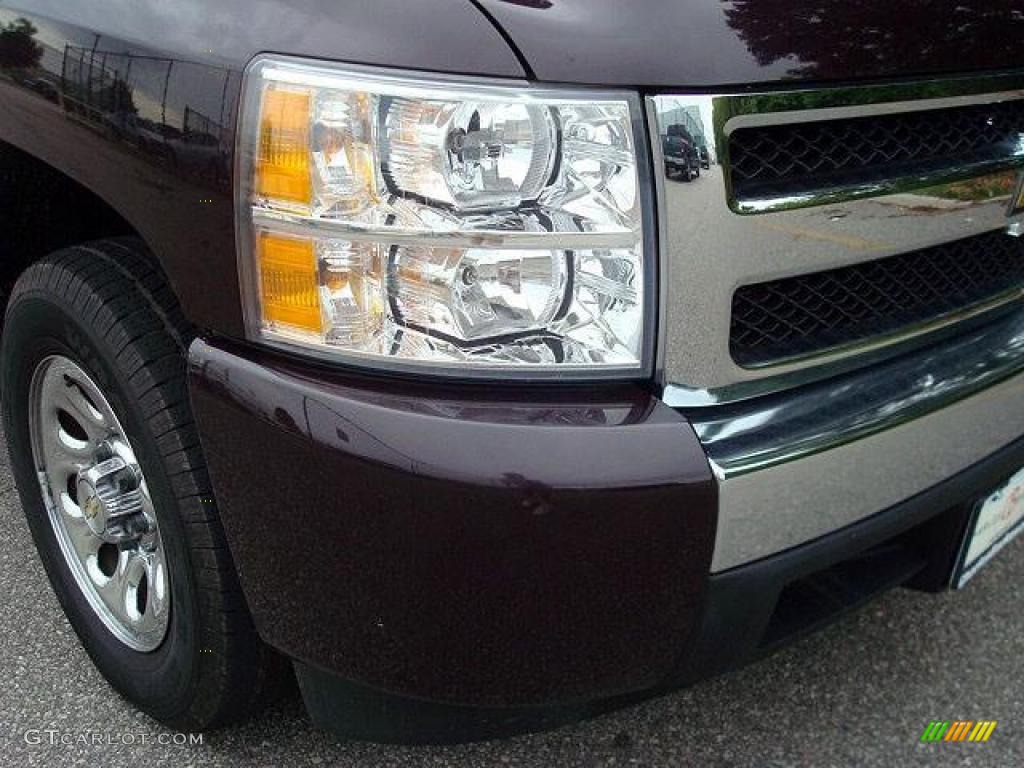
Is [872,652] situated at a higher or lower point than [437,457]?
lower

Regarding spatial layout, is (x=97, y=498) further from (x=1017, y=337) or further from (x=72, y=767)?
(x=1017, y=337)

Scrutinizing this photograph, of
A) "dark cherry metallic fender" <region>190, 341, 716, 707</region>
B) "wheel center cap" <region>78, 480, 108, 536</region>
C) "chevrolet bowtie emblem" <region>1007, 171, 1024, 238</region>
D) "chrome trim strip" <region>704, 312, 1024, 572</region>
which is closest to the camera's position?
"dark cherry metallic fender" <region>190, 341, 716, 707</region>

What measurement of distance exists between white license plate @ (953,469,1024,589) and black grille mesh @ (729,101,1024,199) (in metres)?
0.62

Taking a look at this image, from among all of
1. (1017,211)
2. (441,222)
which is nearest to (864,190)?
(1017,211)

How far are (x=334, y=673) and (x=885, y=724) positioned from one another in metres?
1.21

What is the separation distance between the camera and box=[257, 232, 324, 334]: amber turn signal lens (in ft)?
4.63

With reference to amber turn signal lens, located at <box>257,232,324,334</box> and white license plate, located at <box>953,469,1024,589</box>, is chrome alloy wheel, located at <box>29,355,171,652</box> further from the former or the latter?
white license plate, located at <box>953,469,1024,589</box>

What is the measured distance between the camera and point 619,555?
141cm

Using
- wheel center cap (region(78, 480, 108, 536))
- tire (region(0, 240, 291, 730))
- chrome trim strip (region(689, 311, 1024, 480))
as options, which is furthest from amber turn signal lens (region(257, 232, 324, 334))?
wheel center cap (region(78, 480, 108, 536))

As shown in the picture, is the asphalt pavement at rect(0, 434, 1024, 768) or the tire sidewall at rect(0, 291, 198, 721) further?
the asphalt pavement at rect(0, 434, 1024, 768)

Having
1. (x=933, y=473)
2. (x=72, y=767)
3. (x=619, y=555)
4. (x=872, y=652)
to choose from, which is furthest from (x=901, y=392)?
(x=72, y=767)

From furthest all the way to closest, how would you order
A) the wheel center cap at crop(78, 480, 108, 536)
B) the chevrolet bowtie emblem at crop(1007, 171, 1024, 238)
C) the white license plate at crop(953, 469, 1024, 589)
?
the wheel center cap at crop(78, 480, 108, 536) → the white license plate at crop(953, 469, 1024, 589) → the chevrolet bowtie emblem at crop(1007, 171, 1024, 238)

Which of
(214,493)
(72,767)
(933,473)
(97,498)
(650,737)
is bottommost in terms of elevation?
(72,767)

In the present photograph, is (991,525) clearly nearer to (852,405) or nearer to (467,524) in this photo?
(852,405)
